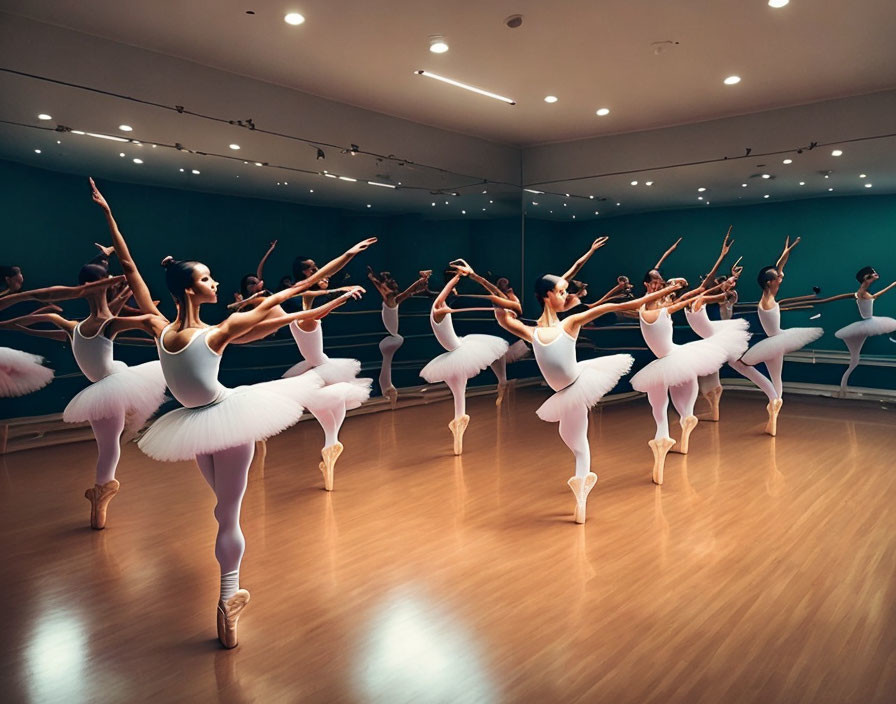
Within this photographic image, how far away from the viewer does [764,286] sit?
6.54 m

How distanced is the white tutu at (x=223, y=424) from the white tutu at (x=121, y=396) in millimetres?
973

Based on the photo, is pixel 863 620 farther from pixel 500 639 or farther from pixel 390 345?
pixel 390 345

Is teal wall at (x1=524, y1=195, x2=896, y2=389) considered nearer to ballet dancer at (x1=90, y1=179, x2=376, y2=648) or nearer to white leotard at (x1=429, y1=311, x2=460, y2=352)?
white leotard at (x1=429, y1=311, x2=460, y2=352)

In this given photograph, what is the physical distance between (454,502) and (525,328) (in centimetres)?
131

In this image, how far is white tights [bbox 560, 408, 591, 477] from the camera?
383 cm

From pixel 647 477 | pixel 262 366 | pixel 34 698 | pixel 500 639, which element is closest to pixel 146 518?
pixel 34 698

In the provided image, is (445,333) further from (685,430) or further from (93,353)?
(93,353)

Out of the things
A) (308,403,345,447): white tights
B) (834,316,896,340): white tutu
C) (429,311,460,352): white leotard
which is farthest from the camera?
(834,316,896,340): white tutu

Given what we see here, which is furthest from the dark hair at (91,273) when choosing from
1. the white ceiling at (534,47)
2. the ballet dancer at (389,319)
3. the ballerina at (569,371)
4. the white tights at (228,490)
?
the ballet dancer at (389,319)

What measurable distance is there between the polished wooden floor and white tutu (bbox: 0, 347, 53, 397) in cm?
70

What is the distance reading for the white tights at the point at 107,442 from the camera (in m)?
3.76

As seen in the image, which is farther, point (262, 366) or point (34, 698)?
point (262, 366)

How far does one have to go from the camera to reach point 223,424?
2510mm

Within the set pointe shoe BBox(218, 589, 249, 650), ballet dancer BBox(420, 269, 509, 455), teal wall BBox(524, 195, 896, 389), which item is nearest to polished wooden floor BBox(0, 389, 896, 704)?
pointe shoe BBox(218, 589, 249, 650)
